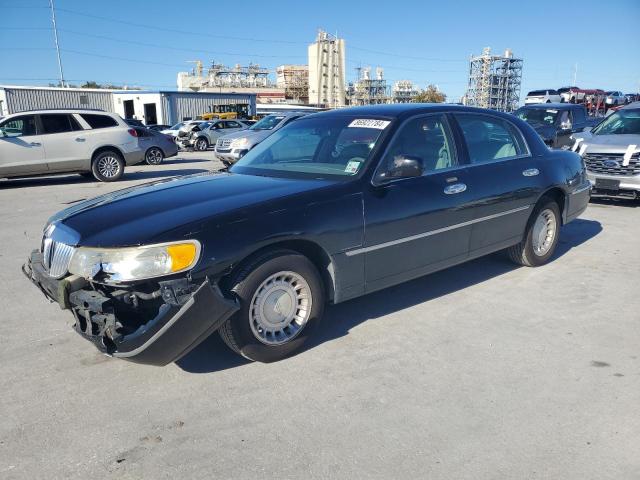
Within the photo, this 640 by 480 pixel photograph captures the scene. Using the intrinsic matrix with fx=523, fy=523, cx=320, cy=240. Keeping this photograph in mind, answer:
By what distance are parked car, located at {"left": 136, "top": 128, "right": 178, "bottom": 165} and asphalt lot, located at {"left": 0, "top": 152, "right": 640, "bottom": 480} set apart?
42.7 ft

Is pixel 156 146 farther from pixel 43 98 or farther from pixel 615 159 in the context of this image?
pixel 43 98

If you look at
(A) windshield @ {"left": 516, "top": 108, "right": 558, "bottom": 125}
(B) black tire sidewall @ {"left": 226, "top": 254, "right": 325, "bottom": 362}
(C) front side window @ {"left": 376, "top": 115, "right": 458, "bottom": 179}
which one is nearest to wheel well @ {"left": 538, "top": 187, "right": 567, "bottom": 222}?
(C) front side window @ {"left": 376, "top": 115, "right": 458, "bottom": 179}

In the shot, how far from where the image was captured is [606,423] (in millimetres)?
2842

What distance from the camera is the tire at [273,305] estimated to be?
3262 millimetres

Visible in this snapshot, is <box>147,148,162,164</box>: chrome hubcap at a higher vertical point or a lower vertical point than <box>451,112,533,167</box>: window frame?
lower

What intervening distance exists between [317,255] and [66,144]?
10.9 m

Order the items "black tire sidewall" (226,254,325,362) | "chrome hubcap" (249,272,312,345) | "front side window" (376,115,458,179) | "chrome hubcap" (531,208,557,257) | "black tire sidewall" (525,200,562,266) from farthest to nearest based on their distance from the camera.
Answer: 1. "chrome hubcap" (531,208,557,257)
2. "black tire sidewall" (525,200,562,266)
3. "front side window" (376,115,458,179)
4. "chrome hubcap" (249,272,312,345)
5. "black tire sidewall" (226,254,325,362)

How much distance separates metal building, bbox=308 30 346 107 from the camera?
122 m

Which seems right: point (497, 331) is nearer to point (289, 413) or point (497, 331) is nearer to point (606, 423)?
point (606, 423)

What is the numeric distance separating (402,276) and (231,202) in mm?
1536

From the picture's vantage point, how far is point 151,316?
3.05 meters

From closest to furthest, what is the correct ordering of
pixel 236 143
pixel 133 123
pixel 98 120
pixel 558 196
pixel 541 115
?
pixel 558 196 → pixel 98 120 → pixel 236 143 → pixel 541 115 → pixel 133 123

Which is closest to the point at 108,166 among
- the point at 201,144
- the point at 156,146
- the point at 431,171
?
the point at 156,146

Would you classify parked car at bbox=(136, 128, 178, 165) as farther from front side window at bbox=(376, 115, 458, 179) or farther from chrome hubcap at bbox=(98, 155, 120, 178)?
front side window at bbox=(376, 115, 458, 179)
